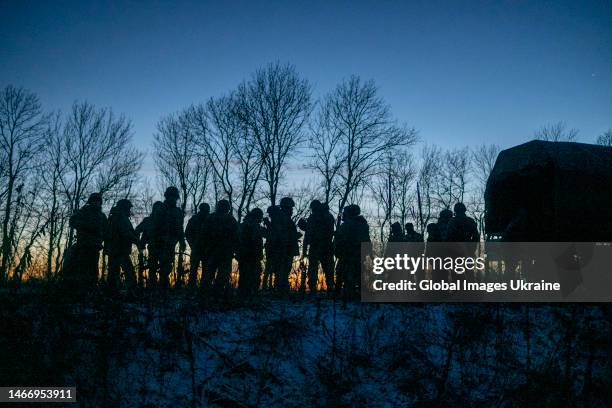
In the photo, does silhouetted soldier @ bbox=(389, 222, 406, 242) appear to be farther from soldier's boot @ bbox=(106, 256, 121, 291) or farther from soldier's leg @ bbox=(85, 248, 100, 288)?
soldier's leg @ bbox=(85, 248, 100, 288)

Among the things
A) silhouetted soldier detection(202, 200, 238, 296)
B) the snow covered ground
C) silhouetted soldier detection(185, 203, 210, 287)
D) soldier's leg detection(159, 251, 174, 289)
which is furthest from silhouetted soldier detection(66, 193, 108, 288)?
silhouetted soldier detection(202, 200, 238, 296)

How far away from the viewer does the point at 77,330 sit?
434cm

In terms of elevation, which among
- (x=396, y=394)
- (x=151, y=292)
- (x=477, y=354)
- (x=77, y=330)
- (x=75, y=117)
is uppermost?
(x=75, y=117)

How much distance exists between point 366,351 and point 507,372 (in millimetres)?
1959

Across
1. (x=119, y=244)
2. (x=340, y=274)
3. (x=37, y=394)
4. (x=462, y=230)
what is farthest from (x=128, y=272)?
(x=462, y=230)

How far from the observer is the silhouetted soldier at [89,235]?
5945 mm

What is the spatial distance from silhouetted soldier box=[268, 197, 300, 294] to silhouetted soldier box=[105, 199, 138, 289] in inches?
106

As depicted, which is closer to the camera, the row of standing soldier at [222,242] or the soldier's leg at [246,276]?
the row of standing soldier at [222,242]

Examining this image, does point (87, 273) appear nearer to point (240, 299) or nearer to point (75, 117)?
point (240, 299)

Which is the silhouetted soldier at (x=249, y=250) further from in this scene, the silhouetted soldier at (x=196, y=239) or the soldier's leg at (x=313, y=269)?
the soldier's leg at (x=313, y=269)

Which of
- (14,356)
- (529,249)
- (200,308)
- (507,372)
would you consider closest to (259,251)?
(200,308)

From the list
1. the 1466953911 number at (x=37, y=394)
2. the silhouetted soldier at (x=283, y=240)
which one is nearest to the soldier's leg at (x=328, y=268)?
the silhouetted soldier at (x=283, y=240)

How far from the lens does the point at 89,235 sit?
6.07 metres

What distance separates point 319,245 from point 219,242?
6.57ft
